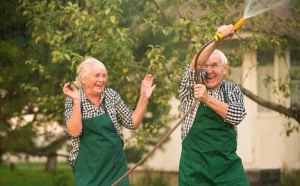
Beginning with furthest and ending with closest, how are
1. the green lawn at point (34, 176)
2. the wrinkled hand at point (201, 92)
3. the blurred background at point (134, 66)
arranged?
the green lawn at point (34, 176) < the blurred background at point (134, 66) < the wrinkled hand at point (201, 92)

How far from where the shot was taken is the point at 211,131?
561cm

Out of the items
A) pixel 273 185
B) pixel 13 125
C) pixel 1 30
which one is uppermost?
pixel 1 30

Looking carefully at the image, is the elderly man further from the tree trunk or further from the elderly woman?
the tree trunk

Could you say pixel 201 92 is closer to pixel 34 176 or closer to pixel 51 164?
pixel 51 164

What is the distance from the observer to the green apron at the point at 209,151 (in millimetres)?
5609

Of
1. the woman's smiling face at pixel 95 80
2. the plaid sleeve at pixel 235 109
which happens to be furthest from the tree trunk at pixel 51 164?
the plaid sleeve at pixel 235 109

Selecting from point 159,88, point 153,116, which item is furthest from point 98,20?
point 153,116

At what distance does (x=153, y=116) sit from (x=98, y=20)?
4.78 feet

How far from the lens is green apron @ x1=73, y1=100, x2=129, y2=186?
596 centimetres

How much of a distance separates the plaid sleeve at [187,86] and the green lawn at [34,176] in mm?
4058

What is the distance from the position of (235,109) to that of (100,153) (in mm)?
904

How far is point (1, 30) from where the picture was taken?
9250mm

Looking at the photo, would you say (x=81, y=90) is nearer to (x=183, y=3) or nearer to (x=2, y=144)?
(x=183, y=3)

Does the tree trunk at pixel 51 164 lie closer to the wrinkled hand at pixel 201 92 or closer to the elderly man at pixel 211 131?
the elderly man at pixel 211 131
